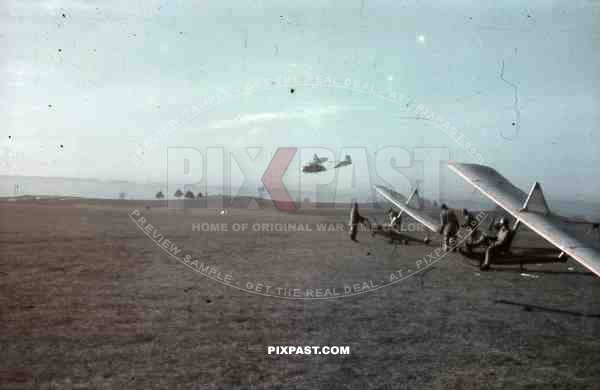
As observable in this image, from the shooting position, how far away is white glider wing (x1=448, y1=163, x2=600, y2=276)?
6469 mm

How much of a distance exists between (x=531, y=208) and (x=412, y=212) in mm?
7215

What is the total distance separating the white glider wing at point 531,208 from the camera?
21.2ft

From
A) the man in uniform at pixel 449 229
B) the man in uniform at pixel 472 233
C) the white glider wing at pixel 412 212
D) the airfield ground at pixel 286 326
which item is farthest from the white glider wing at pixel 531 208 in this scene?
the white glider wing at pixel 412 212

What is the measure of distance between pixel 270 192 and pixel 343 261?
619 centimetres

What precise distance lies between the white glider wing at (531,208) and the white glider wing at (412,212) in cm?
512

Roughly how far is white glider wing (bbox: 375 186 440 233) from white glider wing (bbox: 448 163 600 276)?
5.12 meters

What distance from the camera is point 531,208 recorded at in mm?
8078

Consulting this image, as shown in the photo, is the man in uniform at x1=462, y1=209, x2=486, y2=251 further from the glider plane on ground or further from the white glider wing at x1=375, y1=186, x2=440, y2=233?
the white glider wing at x1=375, y1=186, x2=440, y2=233

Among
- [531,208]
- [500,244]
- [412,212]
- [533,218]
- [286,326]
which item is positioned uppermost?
[531,208]

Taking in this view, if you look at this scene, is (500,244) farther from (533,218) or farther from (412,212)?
(412,212)

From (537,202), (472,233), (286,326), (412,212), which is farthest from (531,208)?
(412,212)

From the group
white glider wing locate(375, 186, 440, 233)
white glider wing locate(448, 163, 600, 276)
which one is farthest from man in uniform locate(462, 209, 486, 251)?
white glider wing locate(448, 163, 600, 276)

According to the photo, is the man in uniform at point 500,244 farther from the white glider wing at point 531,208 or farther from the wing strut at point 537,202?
the wing strut at point 537,202

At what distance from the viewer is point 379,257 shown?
15.3m
